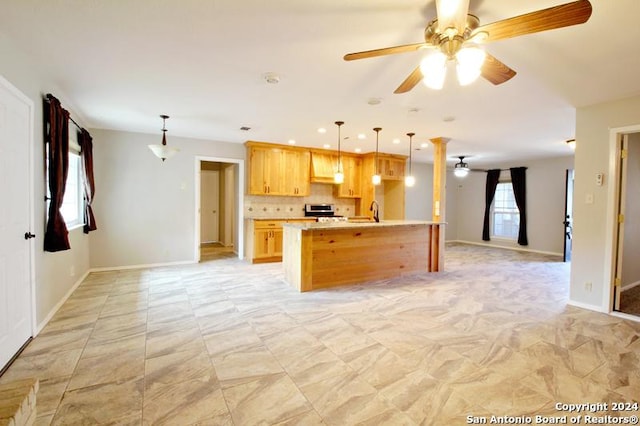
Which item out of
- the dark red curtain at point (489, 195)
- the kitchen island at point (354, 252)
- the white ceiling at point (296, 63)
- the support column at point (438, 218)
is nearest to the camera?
the white ceiling at point (296, 63)

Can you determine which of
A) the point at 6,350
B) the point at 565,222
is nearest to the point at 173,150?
the point at 6,350

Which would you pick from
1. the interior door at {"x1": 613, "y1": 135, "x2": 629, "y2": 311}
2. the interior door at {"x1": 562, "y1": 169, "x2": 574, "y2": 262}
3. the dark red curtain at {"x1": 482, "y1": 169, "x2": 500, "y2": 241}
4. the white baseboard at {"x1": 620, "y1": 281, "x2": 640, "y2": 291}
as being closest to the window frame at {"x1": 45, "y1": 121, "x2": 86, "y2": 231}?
the interior door at {"x1": 613, "y1": 135, "x2": 629, "y2": 311}

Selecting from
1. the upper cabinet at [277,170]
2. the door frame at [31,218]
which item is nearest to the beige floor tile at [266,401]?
the door frame at [31,218]

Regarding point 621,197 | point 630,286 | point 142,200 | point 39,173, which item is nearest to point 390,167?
point 621,197

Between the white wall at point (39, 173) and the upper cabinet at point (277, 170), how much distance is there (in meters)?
3.22

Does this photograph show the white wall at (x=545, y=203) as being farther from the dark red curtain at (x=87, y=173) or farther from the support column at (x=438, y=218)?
the dark red curtain at (x=87, y=173)

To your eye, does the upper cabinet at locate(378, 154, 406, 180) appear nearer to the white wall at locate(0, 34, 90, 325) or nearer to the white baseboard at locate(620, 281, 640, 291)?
the white baseboard at locate(620, 281, 640, 291)

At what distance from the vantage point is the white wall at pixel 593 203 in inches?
143

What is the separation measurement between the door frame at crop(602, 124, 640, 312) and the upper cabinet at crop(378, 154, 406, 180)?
4.52 m

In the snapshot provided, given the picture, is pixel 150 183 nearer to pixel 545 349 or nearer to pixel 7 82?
pixel 7 82

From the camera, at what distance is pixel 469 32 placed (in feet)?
5.95

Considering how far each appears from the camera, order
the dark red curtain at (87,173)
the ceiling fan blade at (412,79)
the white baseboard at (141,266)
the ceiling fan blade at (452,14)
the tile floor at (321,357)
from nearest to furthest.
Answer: the ceiling fan blade at (452,14) < the tile floor at (321,357) < the ceiling fan blade at (412,79) < the dark red curtain at (87,173) < the white baseboard at (141,266)

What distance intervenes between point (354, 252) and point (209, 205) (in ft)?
19.6

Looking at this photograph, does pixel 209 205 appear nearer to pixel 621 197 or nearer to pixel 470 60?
pixel 470 60
